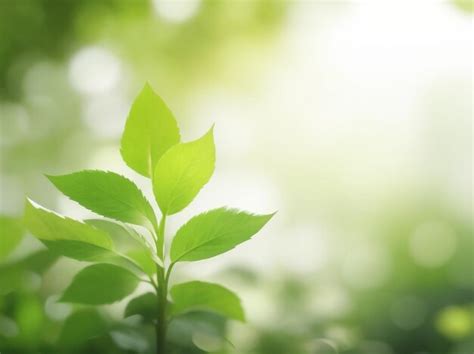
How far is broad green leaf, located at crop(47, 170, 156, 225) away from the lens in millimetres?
382

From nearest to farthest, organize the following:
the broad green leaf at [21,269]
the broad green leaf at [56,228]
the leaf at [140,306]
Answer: the broad green leaf at [56,228], the leaf at [140,306], the broad green leaf at [21,269]

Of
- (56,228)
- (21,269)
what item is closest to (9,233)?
(21,269)

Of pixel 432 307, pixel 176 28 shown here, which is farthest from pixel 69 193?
pixel 176 28

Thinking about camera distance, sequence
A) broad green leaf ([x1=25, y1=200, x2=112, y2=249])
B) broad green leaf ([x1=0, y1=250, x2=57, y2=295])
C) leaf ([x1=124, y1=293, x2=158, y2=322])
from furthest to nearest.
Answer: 1. broad green leaf ([x1=0, y1=250, x2=57, y2=295])
2. leaf ([x1=124, y1=293, x2=158, y2=322])
3. broad green leaf ([x1=25, y1=200, x2=112, y2=249])

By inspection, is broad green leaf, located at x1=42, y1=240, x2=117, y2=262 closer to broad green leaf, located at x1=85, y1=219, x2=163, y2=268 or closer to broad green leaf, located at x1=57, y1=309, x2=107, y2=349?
broad green leaf, located at x1=85, y1=219, x2=163, y2=268

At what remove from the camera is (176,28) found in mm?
5152

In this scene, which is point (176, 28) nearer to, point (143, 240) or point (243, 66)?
point (243, 66)

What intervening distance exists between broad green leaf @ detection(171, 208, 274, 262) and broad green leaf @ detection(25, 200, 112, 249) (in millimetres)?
55

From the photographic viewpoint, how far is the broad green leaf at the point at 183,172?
387mm

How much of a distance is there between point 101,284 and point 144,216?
65 millimetres

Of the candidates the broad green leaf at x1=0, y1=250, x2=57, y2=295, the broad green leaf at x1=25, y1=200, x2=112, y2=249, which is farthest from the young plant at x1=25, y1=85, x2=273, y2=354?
the broad green leaf at x1=0, y1=250, x2=57, y2=295

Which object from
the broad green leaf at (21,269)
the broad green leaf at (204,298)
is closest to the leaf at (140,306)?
the broad green leaf at (204,298)

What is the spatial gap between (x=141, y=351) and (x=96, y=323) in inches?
2.3

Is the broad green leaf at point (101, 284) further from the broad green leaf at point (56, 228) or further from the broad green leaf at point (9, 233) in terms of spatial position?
the broad green leaf at point (9, 233)
